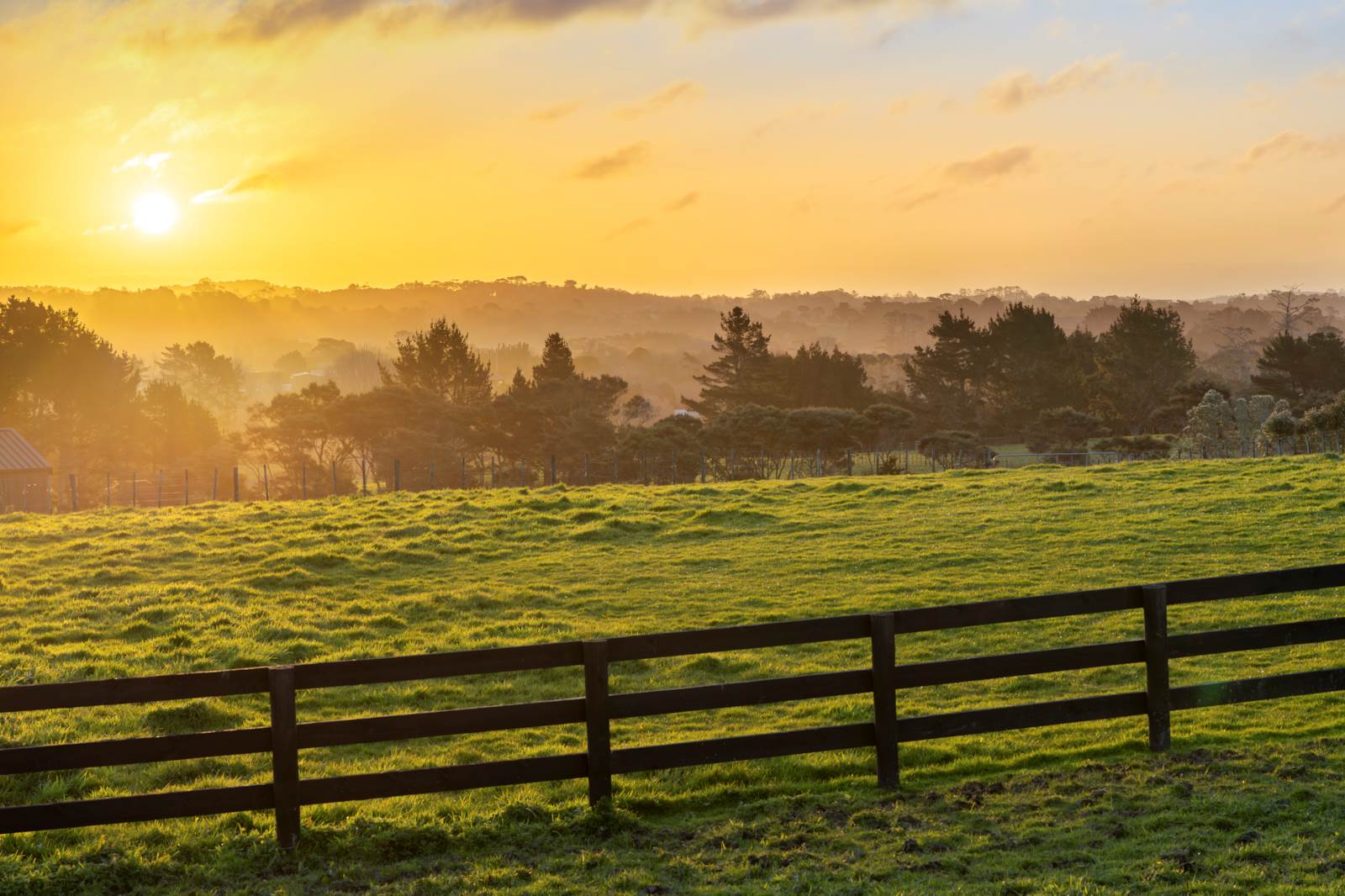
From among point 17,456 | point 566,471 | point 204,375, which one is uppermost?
point 204,375

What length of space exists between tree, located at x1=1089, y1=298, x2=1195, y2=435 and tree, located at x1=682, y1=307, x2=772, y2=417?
26205mm

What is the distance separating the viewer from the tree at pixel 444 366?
4104 inches

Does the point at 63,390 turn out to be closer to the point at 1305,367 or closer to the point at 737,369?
the point at 737,369

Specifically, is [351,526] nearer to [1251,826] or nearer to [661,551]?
[661,551]

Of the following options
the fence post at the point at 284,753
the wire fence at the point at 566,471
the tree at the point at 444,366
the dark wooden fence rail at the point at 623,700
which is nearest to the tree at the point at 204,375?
the tree at the point at 444,366

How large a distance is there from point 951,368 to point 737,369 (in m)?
17.8

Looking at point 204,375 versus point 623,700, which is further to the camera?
point 204,375

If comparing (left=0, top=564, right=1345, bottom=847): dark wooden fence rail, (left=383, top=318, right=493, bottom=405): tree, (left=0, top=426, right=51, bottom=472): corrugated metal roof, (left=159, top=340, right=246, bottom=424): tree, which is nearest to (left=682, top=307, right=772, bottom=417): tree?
(left=383, top=318, right=493, bottom=405): tree

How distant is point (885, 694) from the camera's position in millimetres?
10234

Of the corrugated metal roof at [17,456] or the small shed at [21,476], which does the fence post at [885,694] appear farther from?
the corrugated metal roof at [17,456]

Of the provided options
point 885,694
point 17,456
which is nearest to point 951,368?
point 17,456

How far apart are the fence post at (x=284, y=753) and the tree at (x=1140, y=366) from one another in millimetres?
90849

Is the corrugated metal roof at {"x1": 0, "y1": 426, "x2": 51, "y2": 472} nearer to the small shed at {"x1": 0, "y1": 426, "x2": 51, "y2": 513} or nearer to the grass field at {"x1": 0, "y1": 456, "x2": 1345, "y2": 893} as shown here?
the small shed at {"x1": 0, "y1": 426, "x2": 51, "y2": 513}

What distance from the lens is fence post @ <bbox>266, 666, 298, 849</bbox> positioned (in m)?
9.12
